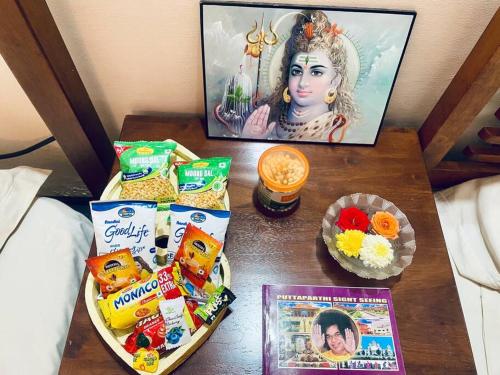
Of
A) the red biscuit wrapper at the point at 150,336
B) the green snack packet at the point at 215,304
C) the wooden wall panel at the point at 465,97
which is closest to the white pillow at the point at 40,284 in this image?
the red biscuit wrapper at the point at 150,336

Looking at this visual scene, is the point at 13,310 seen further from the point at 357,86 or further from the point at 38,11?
the point at 357,86

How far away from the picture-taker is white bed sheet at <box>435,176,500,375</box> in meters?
0.87

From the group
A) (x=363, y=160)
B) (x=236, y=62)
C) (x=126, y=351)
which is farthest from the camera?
(x=363, y=160)

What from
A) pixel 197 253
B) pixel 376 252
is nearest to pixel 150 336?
pixel 197 253

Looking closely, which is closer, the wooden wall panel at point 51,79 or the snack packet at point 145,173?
the wooden wall panel at point 51,79

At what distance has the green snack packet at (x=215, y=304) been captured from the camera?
0.70 metres

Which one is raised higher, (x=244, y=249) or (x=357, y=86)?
(x=357, y=86)

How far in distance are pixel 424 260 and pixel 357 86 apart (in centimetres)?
38

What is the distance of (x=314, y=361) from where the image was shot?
0.73 metres

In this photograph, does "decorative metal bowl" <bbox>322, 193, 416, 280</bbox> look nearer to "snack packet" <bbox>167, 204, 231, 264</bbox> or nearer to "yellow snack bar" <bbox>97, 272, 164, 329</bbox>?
"snack packet" <bbox>167, 204, 231, 264</bbox>

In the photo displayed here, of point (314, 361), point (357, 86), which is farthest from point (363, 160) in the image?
point (314, 361)

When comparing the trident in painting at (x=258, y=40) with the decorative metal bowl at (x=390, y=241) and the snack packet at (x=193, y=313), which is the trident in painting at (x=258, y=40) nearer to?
the decorative metal bowl at (x=390, y=241)

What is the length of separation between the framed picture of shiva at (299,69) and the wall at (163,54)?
0.04 m

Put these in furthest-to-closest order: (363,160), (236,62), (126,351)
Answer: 1. (363,160)
2. (236,62)
3. (126,351)
